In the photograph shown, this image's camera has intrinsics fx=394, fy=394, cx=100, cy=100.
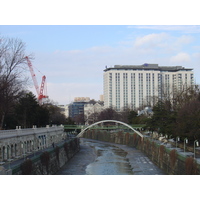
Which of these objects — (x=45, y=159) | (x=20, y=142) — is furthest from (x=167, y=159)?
(x=20, y=142)

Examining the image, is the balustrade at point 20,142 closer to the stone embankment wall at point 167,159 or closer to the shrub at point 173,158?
the stone embankment wall at point 167,159

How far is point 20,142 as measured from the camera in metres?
51.8

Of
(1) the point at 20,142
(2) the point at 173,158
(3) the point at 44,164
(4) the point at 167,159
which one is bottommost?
(4) the point at 167,159

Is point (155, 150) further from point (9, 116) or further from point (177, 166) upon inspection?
point (9, 116)

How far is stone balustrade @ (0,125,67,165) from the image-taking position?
44.3 m

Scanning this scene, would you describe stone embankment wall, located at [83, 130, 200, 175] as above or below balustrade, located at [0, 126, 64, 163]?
below

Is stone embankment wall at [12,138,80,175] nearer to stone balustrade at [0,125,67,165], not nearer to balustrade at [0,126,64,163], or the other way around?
stone balustrade at [0,125,67,165]

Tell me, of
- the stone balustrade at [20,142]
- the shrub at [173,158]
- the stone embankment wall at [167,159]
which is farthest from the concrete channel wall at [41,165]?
the shrub at [173,158]

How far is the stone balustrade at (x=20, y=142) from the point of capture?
44.3m

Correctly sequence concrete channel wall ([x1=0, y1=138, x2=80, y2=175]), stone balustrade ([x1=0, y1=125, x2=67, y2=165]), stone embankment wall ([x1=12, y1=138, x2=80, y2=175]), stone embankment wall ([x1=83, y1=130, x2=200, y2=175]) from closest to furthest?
concrete channel wall ([x1=0, y1=138, x2=80, y2=175]) < stone embankment wall ([x1=12, y1=138, x2=80, y2=175]) < stone embankment wall ([x1=83, y1=130, x2=200, y2=175]) < stone balustrade ([x1=0, y1=125, x2=67, y2=165])

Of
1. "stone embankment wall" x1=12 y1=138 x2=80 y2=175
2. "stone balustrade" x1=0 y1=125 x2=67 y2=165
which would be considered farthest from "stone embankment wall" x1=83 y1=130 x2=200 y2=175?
"stone balustrade" x1=0 y1=125 x2=67 y2=165

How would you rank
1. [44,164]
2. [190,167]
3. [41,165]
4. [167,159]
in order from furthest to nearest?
[167,159] < [44,164] < [41,165] < [190,167]

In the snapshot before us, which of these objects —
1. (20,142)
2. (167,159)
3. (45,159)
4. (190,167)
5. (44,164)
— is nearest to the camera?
(190,167)

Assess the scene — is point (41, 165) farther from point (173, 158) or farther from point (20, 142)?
point (173, 158)
